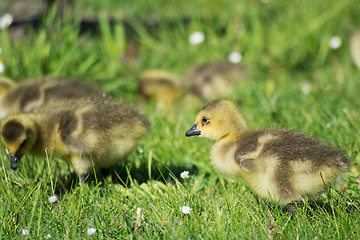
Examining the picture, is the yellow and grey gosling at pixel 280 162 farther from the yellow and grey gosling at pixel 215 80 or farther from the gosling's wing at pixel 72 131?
the yellow and grey gosling at pixel 215 80

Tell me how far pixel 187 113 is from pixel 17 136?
6.61 ft

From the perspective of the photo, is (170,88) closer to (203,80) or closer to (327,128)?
(203,80)

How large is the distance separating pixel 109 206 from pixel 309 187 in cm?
98

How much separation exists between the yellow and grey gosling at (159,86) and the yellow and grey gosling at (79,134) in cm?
236

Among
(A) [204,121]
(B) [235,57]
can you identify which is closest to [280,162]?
(A) [204,121]

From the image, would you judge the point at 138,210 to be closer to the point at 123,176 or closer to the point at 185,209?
the point at 185,209

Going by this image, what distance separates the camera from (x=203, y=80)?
5.59 m

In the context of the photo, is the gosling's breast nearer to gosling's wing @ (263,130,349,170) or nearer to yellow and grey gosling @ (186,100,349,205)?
yellow and grey gosling @ (186,100,349,205)

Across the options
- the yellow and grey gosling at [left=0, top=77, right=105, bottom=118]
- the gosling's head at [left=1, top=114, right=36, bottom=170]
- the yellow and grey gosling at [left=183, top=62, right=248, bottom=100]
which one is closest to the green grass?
the gosling's head at [left=1, top=114, right=36, bottom=170]

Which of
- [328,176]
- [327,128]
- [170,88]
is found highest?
[328,176]

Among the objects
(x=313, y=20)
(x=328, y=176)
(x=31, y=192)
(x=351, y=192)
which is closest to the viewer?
(x=328, y=176)

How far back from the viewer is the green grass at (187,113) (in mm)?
2533

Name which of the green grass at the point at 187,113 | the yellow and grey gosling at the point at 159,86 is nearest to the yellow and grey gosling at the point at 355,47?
the green grass at the point at 187,113

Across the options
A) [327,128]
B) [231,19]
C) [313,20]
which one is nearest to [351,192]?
[327,128]
